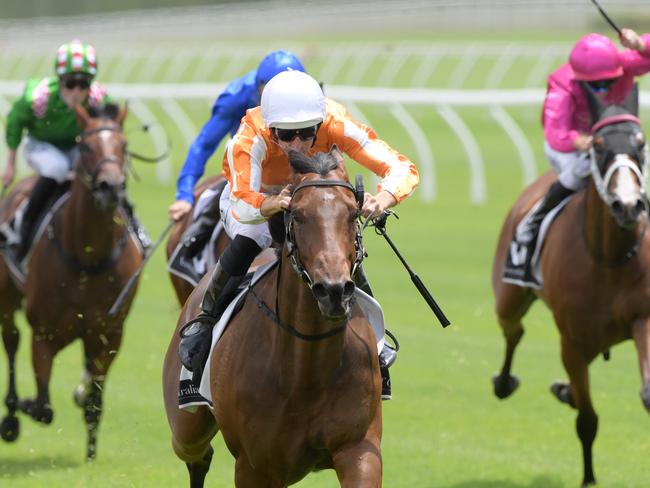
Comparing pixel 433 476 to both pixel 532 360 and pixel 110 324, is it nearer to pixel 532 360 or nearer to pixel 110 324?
pixel 110 324

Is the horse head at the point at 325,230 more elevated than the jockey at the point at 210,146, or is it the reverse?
the horse head at the point at 325,230

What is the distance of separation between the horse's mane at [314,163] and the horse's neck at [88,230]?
3926 mm

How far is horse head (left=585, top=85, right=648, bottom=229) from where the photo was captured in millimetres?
6262

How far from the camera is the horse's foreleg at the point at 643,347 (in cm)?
619

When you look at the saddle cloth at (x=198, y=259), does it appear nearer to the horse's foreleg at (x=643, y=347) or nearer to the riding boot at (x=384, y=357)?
the horse's foreleg at (x=643, y=347)

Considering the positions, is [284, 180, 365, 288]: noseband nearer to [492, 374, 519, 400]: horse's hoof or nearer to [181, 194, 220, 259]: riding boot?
[181, 194, 220, 259]: riding boot

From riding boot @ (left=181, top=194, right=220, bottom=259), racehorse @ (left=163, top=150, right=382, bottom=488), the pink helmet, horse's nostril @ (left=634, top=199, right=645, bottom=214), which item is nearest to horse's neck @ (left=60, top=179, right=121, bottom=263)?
riding boot @ (left=181, top=194, right=220, bottom=259)

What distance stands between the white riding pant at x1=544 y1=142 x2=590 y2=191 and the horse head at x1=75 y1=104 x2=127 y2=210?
7.78ft

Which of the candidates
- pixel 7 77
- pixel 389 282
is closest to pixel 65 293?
pixel 389 282

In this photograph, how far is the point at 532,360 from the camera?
33.1ft

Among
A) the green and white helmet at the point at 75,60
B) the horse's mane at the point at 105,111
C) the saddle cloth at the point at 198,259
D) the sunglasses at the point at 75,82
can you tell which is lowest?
the saddle cloth at the point at 198,259

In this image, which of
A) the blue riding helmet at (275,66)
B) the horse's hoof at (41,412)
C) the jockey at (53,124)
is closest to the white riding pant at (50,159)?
the jockey at (53,124)

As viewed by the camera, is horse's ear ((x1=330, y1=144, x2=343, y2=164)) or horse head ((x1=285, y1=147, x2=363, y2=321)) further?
horse's ear ((x1=330, y1=144, x2=343, y2=164))

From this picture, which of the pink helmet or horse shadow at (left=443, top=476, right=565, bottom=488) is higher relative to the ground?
the pink helmet
